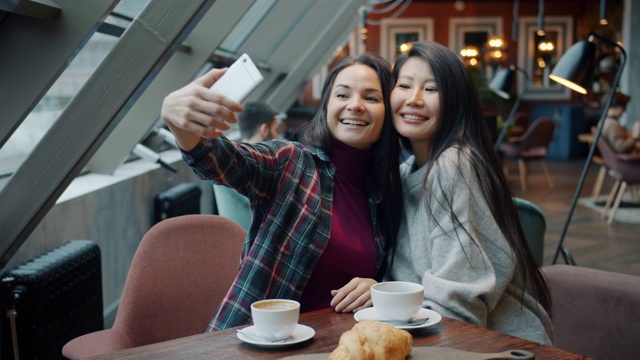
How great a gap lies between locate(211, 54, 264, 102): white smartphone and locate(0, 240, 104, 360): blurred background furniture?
61.0 inches

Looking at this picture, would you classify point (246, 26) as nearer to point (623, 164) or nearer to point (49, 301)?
point (623, 164)

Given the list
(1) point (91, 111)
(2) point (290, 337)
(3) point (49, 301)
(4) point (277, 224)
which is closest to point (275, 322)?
(2) point (290, 337)

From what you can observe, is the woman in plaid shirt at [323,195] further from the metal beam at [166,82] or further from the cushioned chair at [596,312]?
the metal beam at [166,82]

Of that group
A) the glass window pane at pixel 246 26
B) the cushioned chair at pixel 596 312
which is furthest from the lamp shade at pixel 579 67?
the glass window pane at pixel 246 26

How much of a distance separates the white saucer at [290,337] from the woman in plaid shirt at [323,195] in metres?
0.25

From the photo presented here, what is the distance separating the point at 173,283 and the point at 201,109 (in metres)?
0.95

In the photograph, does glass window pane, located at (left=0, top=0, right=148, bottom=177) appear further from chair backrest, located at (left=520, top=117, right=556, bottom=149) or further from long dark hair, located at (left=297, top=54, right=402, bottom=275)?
chair backrest, located at (left=520, top=117, right=556, bottom=149)

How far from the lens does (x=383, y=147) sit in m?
2.12

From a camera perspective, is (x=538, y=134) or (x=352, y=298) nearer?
(x=352, y=298)

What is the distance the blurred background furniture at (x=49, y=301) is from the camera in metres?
2.67

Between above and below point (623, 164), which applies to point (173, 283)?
above

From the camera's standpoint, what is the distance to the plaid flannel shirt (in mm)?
1918

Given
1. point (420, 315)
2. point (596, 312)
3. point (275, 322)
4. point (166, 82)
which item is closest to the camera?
point (275, 322)

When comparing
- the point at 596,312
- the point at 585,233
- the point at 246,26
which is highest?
the point at 246,26
